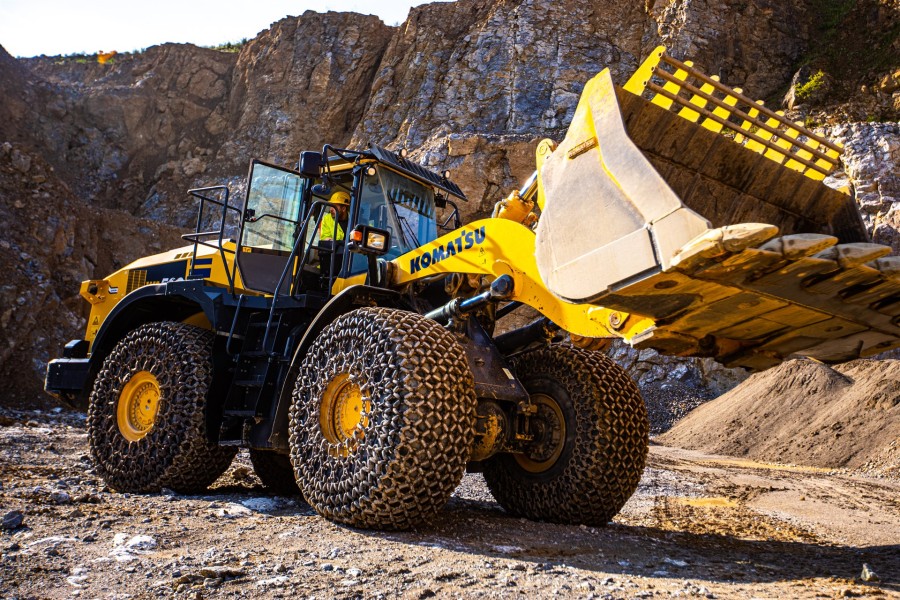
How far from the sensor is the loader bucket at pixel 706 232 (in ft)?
12.8

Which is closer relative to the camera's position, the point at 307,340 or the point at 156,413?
the point at 307,340

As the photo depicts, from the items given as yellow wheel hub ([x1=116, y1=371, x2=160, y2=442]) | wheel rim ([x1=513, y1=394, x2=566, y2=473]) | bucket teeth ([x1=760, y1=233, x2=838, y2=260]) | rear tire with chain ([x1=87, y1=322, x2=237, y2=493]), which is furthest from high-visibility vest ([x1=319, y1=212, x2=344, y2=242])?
bucket teeth ([x1=760, y1=233, x2=838, y2=260])

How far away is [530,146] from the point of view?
97.8 ft

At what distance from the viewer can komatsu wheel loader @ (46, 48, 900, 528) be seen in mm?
4273

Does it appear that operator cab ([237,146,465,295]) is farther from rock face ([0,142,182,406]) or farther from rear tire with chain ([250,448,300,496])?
rock face ([0,142,182,406])

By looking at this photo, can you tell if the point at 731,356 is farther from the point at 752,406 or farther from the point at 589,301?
the point at 752,406

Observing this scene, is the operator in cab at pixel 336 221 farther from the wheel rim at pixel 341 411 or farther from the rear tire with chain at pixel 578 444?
the rear tire with chain at pixel 578 444

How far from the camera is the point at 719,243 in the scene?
12.2 feet

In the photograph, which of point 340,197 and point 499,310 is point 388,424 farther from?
point 340,197

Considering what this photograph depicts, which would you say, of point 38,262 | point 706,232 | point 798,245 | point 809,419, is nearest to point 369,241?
point 706,232

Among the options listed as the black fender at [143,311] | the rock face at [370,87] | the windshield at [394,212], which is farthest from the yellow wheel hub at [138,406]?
the rock face at [370,87]

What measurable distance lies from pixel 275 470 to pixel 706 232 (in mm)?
5470

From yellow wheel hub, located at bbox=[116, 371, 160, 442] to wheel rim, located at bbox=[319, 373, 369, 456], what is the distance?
8.18 feet

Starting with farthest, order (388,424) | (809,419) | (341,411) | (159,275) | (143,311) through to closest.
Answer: (809,419) → (159,275) → (143,311) → (341,411) → (388,424)
